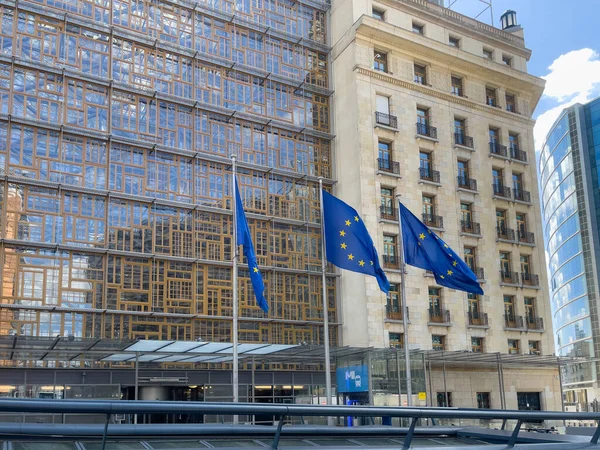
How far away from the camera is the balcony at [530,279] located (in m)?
47.4

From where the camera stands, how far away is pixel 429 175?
148 ft

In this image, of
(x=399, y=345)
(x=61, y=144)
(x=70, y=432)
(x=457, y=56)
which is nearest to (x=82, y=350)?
(x=61, y=144)

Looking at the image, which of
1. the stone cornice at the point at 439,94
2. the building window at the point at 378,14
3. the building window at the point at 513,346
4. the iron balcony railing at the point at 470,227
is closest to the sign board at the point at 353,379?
the iron balcony railing at the point at 470,227

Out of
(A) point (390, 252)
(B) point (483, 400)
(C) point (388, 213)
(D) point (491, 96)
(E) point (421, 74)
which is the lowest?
(B) point (483, 400)

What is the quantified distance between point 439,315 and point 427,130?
11.6 metres

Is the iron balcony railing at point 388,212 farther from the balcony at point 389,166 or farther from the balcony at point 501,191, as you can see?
the balcony at point 501,191

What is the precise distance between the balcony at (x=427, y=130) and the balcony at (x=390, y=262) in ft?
27.7

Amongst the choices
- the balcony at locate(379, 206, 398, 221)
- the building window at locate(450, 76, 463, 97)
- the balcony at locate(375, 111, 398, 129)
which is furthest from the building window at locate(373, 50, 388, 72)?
the balcony at locate(379, 206, 398, 221)

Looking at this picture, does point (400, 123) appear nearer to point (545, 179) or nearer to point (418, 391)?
point (418, 391)

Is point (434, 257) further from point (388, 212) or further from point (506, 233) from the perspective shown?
point (506, 233)

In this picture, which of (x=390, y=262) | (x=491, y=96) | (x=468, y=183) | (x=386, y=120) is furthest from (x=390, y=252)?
(x=491, y=96)

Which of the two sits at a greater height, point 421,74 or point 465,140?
point 421,74

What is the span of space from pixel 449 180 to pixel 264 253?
44.0 ft

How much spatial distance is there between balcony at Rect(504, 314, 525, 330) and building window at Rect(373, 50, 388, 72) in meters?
17.2
